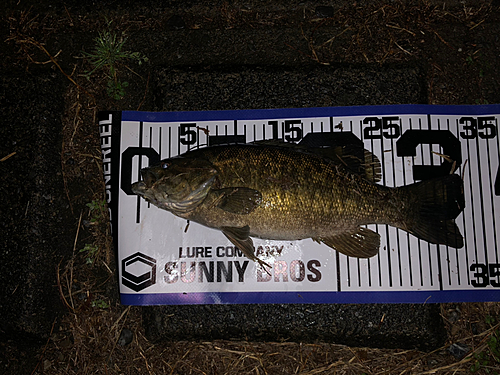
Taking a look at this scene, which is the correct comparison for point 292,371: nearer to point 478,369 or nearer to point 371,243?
point 371,243

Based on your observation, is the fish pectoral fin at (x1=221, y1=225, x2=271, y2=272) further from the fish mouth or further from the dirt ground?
the dirt ground

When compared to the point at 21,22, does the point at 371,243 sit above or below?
below

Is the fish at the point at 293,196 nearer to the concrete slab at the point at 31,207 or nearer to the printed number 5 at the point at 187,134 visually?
the printed number 5 at the point at 187,134

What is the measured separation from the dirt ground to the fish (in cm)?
92

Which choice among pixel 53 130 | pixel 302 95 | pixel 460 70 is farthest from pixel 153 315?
pixel 460 70

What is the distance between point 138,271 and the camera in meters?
2.87

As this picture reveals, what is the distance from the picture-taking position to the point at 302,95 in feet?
9.87

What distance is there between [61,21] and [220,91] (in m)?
1.84

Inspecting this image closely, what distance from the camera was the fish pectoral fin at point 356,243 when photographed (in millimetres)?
2627

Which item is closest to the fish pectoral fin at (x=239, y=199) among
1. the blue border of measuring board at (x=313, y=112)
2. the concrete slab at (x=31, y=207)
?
the blue border of measuring board at (x=313, y=112)

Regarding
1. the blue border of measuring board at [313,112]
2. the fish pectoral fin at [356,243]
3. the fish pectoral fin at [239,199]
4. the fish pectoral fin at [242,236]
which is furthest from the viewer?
the blue border of measuring board at [313,112]

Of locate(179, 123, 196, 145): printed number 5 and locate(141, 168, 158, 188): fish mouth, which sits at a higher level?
locate(179, 123, 196, 145): printed number 5

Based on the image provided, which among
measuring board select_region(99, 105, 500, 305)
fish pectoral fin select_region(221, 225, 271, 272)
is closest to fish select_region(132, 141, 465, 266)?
fish pectoral fin select_region(221, 225, 271, 272)

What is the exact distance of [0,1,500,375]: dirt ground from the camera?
9.24 ft
